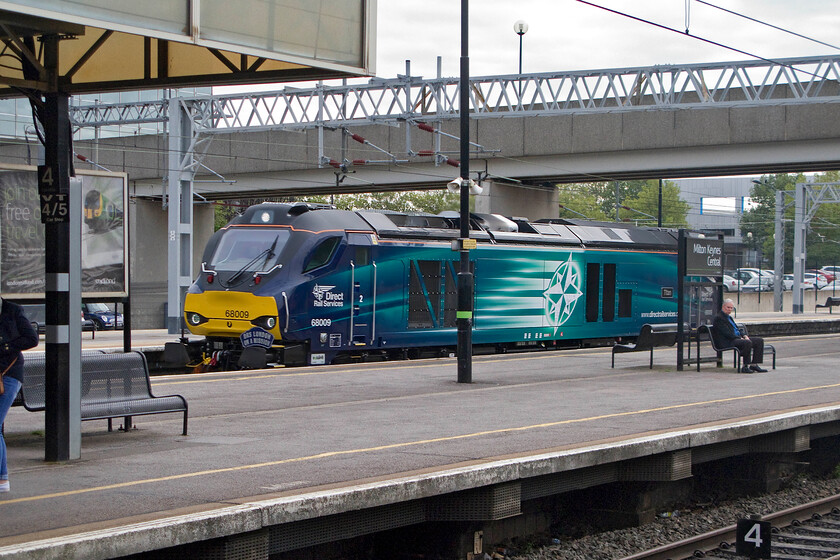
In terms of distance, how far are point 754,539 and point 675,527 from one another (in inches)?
80.1

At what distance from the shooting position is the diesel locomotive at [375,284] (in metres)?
19.7

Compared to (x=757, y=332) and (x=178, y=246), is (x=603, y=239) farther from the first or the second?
(x=757, y=332)

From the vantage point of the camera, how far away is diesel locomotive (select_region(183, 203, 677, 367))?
19.7m

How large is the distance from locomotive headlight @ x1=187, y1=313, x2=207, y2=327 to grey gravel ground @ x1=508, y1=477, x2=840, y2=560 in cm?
1134

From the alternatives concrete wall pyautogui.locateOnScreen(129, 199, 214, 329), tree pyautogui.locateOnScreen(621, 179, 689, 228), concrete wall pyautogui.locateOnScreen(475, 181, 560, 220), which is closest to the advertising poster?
concrete wall pyautogui.locateOnScreen(475, 181, 560, 220)

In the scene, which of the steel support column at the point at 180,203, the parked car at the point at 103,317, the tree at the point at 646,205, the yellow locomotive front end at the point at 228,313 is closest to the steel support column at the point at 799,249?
the parked car at the point at 103,317

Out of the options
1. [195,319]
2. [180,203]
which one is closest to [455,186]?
[195,319]

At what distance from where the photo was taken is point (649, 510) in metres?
11.0

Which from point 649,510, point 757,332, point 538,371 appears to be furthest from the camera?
point 757,332

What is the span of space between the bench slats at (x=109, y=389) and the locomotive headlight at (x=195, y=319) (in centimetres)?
1009

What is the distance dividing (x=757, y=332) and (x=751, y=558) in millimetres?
30625

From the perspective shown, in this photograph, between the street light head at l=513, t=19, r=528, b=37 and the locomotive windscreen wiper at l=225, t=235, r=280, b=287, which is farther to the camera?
the street light head at l=513, t=19, r=528, b=37

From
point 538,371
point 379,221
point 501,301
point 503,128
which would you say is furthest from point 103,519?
point 503,128

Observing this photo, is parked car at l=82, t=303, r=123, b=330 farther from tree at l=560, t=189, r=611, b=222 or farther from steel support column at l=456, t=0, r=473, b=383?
tree at l=560, t=189, r=611, b=222
